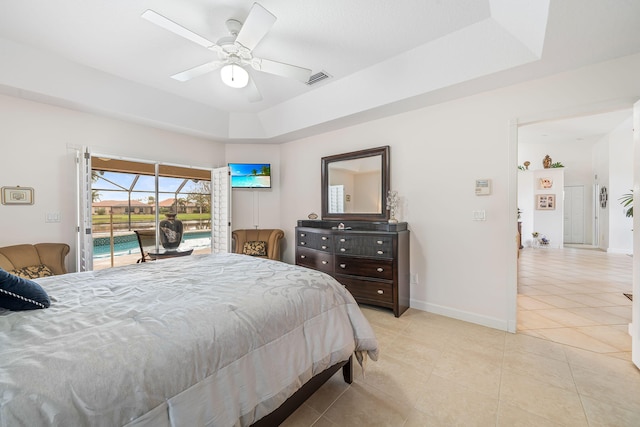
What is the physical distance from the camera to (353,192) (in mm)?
3990

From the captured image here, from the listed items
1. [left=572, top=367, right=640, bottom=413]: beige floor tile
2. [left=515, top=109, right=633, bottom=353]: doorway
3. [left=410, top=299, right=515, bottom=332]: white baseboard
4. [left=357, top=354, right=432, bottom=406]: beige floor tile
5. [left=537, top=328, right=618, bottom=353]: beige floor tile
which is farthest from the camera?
[left=515, top=109, right=633, bottom=353]: doorway

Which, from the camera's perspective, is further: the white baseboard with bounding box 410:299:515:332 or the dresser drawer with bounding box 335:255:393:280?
the dresser drawer with bounding box 335:255:393:280

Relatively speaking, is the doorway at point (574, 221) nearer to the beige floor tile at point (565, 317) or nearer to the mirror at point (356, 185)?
the beige floor tile at point (565, 317)

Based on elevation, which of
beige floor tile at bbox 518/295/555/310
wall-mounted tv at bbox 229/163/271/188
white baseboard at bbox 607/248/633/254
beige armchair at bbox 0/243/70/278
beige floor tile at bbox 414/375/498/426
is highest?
wall-mounted tv at bbox 229/163/271/188

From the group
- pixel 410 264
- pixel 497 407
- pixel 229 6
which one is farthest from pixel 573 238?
pixel 229 6

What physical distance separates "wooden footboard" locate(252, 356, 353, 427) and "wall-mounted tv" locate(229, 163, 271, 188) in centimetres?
366

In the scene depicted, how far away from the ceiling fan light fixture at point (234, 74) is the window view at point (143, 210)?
2342 millimetres

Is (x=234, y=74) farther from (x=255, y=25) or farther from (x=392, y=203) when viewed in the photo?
(x=392, y=203)

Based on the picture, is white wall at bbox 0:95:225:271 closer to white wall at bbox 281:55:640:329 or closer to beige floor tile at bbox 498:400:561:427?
white wall at bbox 281:55:640:329

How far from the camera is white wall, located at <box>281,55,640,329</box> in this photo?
2537 millimetres

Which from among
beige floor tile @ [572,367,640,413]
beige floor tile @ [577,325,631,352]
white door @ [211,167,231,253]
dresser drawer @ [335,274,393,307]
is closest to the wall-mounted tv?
white door @ [211,167,231,253]

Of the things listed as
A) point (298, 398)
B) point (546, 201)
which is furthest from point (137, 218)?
point (546, 201)

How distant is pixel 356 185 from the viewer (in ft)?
13.0

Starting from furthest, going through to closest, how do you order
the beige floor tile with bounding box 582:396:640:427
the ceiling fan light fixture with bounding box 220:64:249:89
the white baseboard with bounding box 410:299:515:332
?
1. the white baseboard with bounding box 410:299:515:332
2. the ceiling fan light fixture with bounding box 220:64:249:89
3. the beige floor tile with bounding box 582:396:640:427
